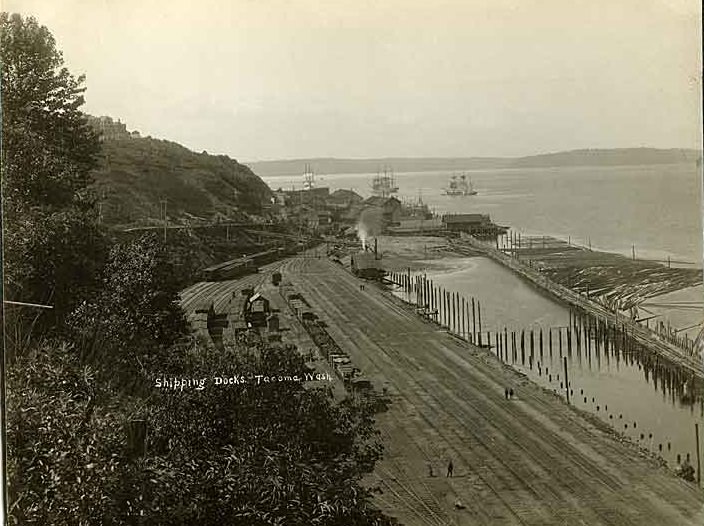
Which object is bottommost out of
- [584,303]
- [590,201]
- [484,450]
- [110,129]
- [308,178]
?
[484,450]

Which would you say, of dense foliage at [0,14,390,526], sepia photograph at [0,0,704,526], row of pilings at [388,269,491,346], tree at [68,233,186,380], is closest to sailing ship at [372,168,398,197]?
sepia photograph at [0,0,704,526]

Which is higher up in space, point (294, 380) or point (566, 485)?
point (294, 380)

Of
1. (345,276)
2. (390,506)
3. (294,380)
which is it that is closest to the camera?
(390,506)

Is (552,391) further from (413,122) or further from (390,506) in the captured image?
(413,122)

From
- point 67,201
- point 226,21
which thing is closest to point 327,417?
point 67,201

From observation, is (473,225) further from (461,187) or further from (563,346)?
(563,346)

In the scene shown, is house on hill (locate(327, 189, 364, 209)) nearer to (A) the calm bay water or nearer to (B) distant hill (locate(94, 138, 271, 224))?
(A) the calm bay water

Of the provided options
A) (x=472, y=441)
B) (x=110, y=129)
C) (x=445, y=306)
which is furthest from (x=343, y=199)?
(x=472, y=441)
